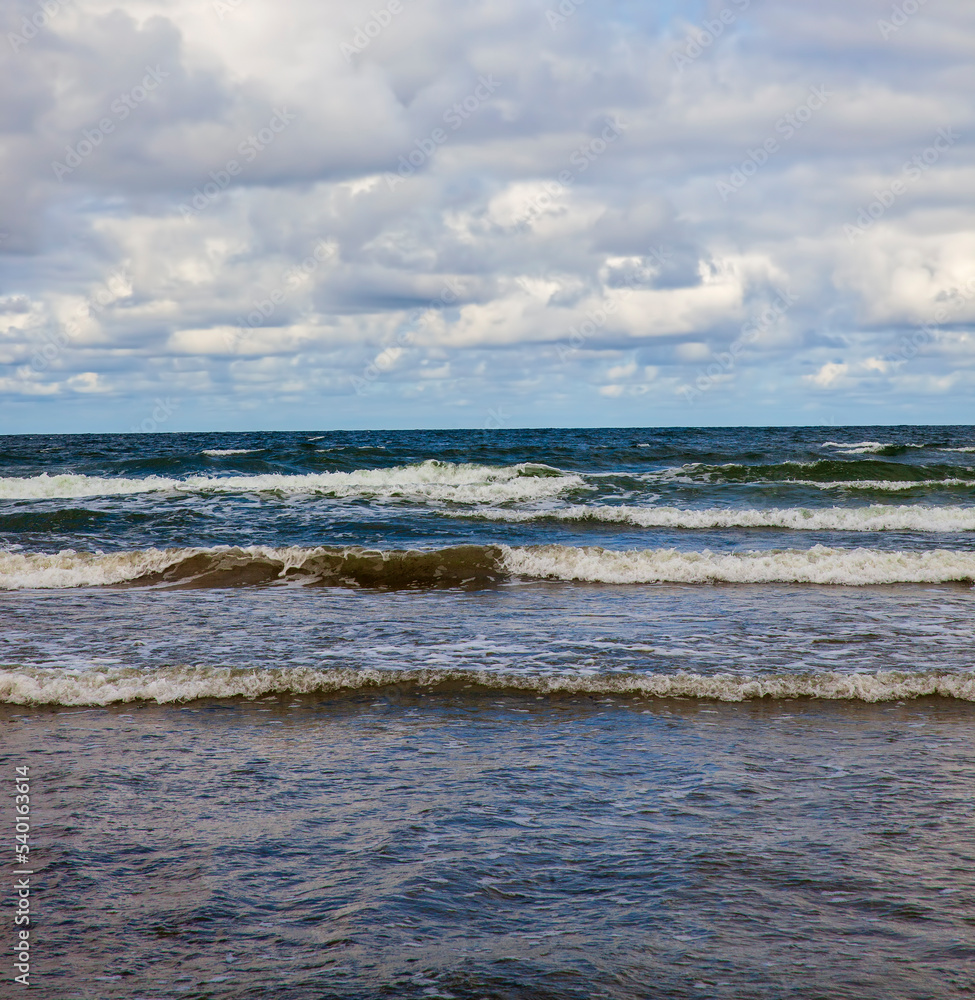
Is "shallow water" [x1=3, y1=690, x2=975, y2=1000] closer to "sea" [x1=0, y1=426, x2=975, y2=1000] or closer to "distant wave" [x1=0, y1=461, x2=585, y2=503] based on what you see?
"sea" [x1=0, y1=426, x2=975, y2=1000]

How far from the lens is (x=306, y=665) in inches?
305

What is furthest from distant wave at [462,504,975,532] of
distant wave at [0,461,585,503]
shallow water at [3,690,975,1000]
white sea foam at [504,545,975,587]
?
shallow water at [3,690,975,1000]

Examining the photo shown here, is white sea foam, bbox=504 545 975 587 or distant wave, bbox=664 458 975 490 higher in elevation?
distant wave, bbox=664 458 975 490

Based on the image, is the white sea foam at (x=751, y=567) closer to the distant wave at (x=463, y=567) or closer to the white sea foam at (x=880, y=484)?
the distant wave at (x=463, y=567)

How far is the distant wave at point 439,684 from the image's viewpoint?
6770mm

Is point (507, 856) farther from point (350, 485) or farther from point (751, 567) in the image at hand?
point (350, 485)

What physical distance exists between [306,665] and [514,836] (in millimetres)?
4060

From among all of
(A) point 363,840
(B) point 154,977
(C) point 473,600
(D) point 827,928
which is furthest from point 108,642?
(D) point 827,928

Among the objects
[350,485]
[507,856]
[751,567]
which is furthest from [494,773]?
[350,485]

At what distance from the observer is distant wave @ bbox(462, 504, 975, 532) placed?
18.9 meters

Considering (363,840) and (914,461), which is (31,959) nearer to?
(363,840)

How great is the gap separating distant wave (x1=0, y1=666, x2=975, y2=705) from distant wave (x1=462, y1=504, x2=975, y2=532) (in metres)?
12.2

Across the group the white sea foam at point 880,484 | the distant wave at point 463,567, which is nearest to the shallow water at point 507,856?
the distant wave at point 463,567

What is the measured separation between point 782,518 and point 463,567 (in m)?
9.21
